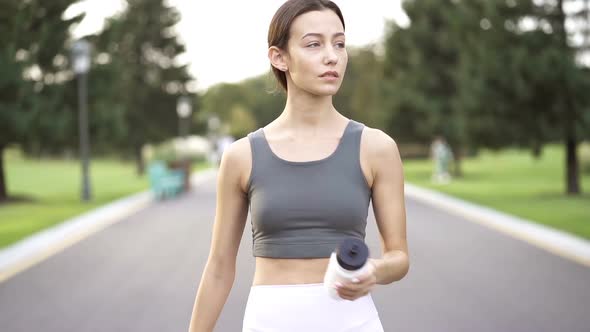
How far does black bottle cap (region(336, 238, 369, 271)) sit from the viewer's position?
5.80ft

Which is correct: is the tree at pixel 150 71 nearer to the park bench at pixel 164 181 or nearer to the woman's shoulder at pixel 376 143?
the park bench at pixel 164 181

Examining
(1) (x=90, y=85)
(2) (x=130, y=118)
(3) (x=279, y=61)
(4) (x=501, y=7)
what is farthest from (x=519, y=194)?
(2) (x=130, y=118)

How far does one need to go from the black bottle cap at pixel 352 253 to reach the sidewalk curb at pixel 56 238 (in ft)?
29.0

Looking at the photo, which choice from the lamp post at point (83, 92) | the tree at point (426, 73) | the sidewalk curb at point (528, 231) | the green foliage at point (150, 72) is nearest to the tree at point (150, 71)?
the green foliage at point (150, 72)

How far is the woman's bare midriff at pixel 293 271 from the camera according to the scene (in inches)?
86.2

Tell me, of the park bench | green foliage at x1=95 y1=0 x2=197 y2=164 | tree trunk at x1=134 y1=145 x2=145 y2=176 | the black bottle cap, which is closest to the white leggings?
the black bottle cap

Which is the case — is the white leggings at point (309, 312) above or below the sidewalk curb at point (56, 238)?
above

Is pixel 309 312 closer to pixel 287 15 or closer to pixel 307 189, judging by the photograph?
pixel 307 189

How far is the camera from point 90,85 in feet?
85.7

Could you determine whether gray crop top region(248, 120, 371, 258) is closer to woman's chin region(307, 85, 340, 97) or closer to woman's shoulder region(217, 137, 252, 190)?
woman's shoulder region(217, 137, 252, 190)

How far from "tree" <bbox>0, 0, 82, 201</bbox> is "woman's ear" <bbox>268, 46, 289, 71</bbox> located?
70.1 ft

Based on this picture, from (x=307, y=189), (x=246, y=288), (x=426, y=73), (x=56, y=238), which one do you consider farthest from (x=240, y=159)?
(x=426, y=73)

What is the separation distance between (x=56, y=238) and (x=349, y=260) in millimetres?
12899

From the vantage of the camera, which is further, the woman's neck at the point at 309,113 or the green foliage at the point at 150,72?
the green foliage at the point at 150,72
